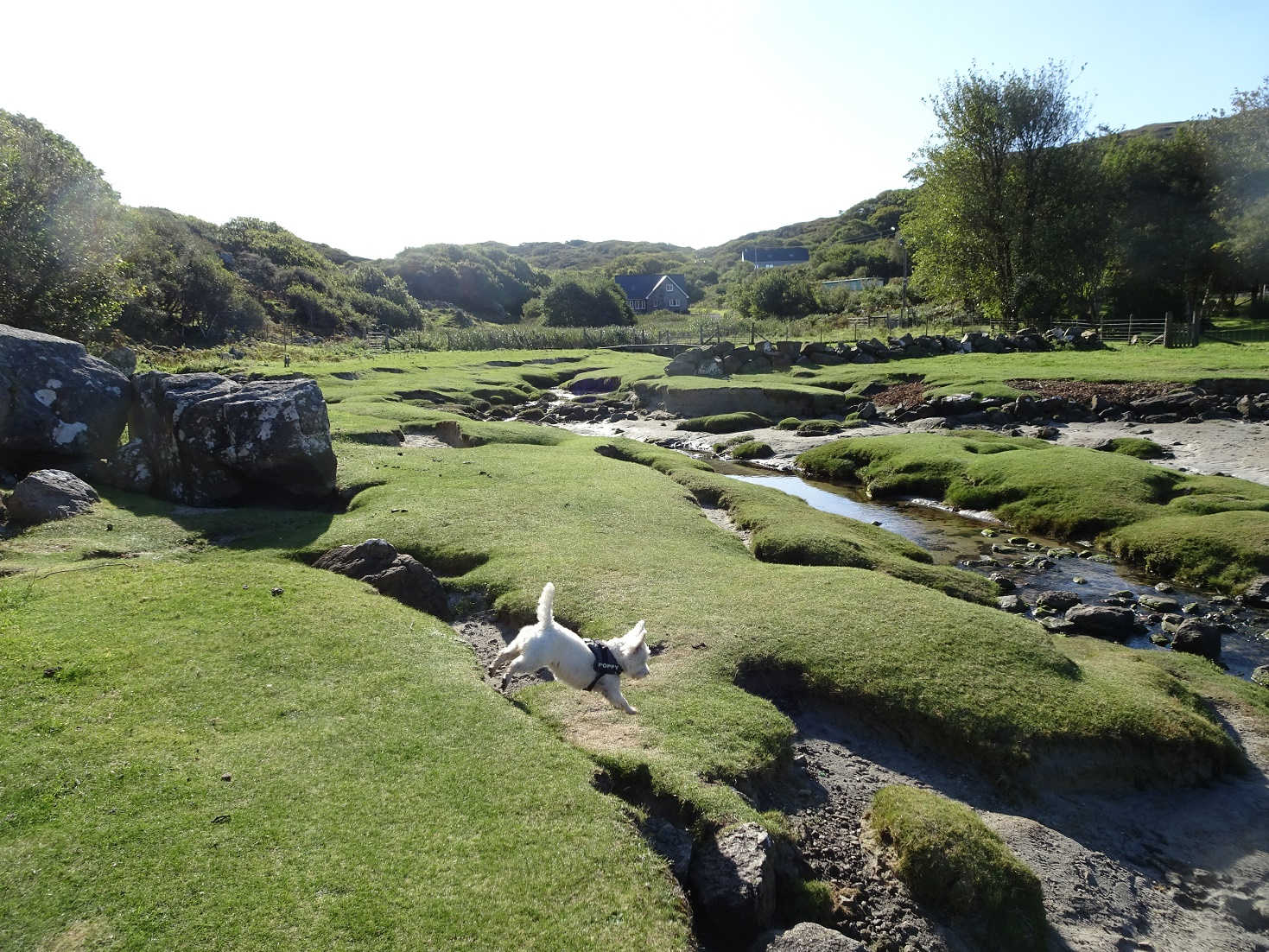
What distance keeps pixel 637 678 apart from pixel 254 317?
70183mm

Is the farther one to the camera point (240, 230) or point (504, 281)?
point (504, 281)

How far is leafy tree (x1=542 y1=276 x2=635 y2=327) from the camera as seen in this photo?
9669 cm

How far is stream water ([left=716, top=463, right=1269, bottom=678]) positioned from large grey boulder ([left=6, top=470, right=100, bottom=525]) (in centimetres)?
1872

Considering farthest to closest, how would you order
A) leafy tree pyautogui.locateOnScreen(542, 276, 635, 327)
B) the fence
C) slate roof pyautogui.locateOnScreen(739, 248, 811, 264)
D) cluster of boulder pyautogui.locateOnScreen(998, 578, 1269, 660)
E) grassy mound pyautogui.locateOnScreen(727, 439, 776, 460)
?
slate roof pyautogui.locateOnScreen(739, 248, 811, 264)
leafy tree pyautogui.locateOnScreen(542, 276, 635, 327)
the fence
grassy mound pyautogui.locateOnScreen(727, 439, 776, 460)
cluster of boulder pyautogui.locateOnScreen(998, 578, 1269, 660)

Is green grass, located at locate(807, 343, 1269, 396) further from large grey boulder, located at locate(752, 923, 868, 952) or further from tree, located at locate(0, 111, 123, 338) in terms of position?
tree, located at locate(0, 111, 123, 338)

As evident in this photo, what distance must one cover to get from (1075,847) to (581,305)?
308ft

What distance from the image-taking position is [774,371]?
51219 mm

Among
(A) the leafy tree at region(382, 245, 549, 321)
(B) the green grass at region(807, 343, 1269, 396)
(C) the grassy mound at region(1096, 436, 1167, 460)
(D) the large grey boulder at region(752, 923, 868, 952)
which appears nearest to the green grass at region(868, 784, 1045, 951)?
(D) the large grey boulder at region(752, 923, 868, 952)

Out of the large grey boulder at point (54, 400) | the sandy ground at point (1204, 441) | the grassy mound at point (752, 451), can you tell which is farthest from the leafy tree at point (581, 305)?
the large grey boulder at point (54, 400)

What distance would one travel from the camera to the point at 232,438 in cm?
1537

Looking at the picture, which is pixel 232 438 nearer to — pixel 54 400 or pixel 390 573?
pixel 54 400

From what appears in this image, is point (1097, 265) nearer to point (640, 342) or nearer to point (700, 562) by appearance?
point (640, 342)

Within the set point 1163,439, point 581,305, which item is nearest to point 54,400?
point 1163,439

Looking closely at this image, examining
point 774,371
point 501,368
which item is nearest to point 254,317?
point 501,368
